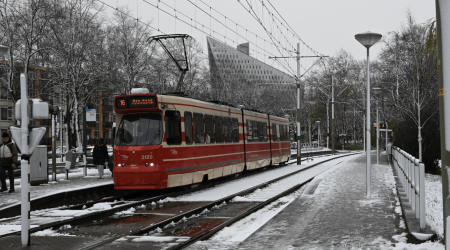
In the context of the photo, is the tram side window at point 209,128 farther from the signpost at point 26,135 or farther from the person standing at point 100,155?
the signpost at point 26,135

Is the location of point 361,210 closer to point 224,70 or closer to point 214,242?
point 214,242

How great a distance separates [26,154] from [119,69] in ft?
106

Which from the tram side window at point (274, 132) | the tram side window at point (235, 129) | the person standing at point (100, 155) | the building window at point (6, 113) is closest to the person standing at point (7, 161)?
the person standing at point (100, 155)

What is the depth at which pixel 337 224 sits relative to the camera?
8.72 meters

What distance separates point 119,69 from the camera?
1539 inches

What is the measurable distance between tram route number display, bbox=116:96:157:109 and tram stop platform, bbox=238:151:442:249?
15.5 ft

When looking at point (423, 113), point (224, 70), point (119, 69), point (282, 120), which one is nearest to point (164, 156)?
point (282, 120)

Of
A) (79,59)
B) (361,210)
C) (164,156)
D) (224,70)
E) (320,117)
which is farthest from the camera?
(320,117)

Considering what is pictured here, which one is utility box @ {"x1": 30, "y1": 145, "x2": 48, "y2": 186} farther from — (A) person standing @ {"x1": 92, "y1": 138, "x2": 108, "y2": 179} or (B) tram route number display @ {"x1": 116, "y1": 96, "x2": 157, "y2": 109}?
(B) tram route number display @ {"x1": 116, "y1": 96, "x2": 157, "y2": 109}

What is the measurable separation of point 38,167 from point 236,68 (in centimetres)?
5103

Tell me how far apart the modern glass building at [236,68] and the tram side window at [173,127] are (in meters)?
34.3

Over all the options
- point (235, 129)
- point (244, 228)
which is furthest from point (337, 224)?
point (235, 129)

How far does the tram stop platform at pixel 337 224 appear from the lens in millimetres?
7238

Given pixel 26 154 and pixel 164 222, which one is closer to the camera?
pixel 26 154
